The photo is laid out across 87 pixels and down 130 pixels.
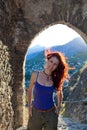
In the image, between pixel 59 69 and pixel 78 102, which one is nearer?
pixel 59 69

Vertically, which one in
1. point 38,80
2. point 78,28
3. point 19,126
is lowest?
point 19,126

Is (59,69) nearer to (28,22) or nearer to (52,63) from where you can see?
(52,63)

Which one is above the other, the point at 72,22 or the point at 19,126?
the point at 72,22

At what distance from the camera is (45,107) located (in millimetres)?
3408

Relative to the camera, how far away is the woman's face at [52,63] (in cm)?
350

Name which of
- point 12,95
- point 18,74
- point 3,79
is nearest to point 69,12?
point 18,74

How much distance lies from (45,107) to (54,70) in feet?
1.20

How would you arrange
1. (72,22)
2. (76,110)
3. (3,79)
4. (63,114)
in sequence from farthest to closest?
1. (63,114)
2. (76,110)
3. (72,22)
4. (3,79)

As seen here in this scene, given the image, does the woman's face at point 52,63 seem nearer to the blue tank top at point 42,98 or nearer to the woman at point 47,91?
the woman at point 47,91

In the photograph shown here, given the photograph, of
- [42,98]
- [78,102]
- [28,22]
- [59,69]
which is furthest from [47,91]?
[78,102]

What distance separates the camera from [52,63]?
350cm

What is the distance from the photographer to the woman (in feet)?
11.2

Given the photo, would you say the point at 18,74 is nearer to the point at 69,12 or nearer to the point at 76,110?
the point at 69,12

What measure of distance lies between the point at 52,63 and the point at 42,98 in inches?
13.7
